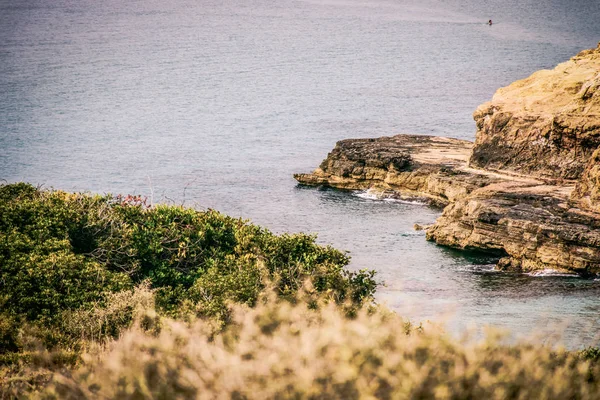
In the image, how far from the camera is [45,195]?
98.4ft

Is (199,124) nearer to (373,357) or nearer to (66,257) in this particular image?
(66,257)

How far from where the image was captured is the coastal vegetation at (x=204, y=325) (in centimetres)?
1106

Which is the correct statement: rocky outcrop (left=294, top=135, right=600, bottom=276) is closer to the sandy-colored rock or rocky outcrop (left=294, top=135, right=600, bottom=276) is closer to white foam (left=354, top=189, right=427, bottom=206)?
white foam (left=354, top=189, right=427, bottom=206)

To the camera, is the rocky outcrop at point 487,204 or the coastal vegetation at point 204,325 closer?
the coastal vegetation at point 204,325

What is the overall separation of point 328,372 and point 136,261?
1604 cm

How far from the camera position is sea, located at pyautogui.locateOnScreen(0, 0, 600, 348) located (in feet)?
144

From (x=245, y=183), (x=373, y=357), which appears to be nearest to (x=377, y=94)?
(x=245, y=183)

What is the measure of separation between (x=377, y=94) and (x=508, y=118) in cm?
8301

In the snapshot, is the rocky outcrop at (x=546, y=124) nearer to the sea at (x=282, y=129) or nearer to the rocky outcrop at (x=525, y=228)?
the rocky outcrop at (x=525, y=228)

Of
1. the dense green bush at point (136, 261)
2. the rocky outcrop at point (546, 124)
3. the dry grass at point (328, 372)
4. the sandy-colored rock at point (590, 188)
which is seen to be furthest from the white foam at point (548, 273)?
→ the dry grass at point (328, 372)

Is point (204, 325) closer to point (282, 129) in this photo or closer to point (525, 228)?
point (525, 228)

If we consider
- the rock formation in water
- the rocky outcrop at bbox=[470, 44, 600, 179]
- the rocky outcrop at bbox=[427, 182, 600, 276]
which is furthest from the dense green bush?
the rocky outcrop at bbox=[470, 44, 600, 179]

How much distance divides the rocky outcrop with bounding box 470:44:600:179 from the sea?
27.2 feet

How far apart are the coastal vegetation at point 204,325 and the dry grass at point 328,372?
0.11ft
